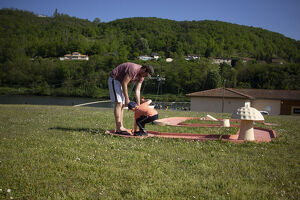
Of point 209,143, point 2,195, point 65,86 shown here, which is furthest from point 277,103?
point 65,86

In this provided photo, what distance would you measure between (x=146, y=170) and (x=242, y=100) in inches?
1628

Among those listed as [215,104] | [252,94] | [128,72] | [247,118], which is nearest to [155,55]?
[252,94]

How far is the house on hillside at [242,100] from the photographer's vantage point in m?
42.5

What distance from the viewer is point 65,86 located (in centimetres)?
8975

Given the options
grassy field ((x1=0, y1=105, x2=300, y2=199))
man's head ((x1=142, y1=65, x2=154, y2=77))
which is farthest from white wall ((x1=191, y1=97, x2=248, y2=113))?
grassy field ((x1=0, y1=105, x2=300, y2=199))

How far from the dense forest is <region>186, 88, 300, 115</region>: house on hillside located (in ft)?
131

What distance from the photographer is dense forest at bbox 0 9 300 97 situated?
296 feet

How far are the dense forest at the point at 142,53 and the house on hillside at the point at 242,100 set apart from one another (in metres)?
40.1

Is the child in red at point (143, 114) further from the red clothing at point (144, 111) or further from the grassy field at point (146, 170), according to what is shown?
the grassy field at point (146, 170)

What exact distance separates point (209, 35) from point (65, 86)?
84889 mm

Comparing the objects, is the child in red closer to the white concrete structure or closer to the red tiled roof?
the white concrete structure

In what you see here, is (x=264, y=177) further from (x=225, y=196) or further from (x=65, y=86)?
(x=65, y=86)

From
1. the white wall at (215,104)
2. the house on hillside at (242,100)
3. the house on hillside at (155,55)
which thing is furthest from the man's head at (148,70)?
the house on hillside at (155,55)

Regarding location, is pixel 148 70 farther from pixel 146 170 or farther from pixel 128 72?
pixel 146 170
